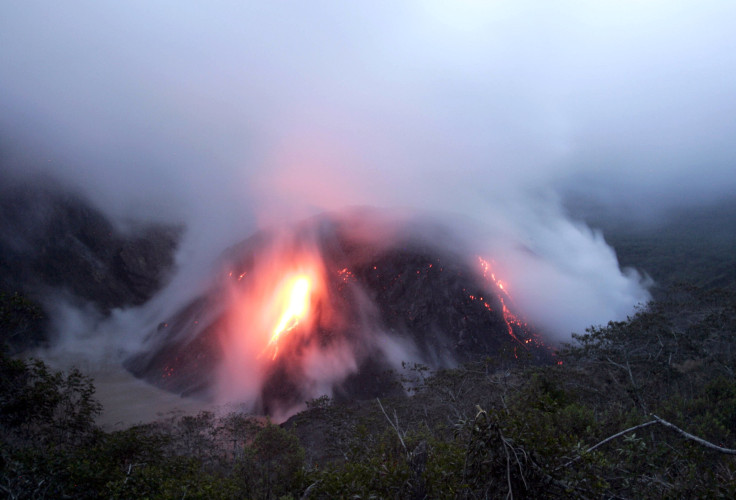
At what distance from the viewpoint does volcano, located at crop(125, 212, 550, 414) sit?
6144cm

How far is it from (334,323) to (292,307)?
11062 millimetres

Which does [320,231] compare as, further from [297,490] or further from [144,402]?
[297,490]

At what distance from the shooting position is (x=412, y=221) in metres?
93.8

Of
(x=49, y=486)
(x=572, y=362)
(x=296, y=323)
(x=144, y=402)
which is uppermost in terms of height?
(x=296, y=323)

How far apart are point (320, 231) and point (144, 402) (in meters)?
50.6

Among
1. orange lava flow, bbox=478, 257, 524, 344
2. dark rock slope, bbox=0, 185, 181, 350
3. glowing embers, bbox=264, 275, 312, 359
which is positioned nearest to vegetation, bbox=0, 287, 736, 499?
orange lava flow, bbox=478, 257, 524, 344

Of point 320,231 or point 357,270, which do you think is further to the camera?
point 320,231

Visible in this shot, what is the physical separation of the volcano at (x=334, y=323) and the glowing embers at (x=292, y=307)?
0.79 ft

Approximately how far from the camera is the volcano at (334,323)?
6144 cm

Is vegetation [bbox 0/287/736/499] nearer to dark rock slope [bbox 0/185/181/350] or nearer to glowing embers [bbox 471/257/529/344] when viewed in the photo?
glowing embers [bbox 471/257/529/344]

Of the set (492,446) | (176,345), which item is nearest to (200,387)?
(176,345)

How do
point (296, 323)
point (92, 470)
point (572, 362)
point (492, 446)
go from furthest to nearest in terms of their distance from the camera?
1. point (296, 323)
2. point (572, 362)
3. point (92, 470)
4. point (492, 446)

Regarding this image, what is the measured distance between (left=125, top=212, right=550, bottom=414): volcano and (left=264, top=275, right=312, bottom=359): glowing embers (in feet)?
0.79

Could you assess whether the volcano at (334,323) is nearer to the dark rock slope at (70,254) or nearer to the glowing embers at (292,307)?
the glowing embers at (292,307)
